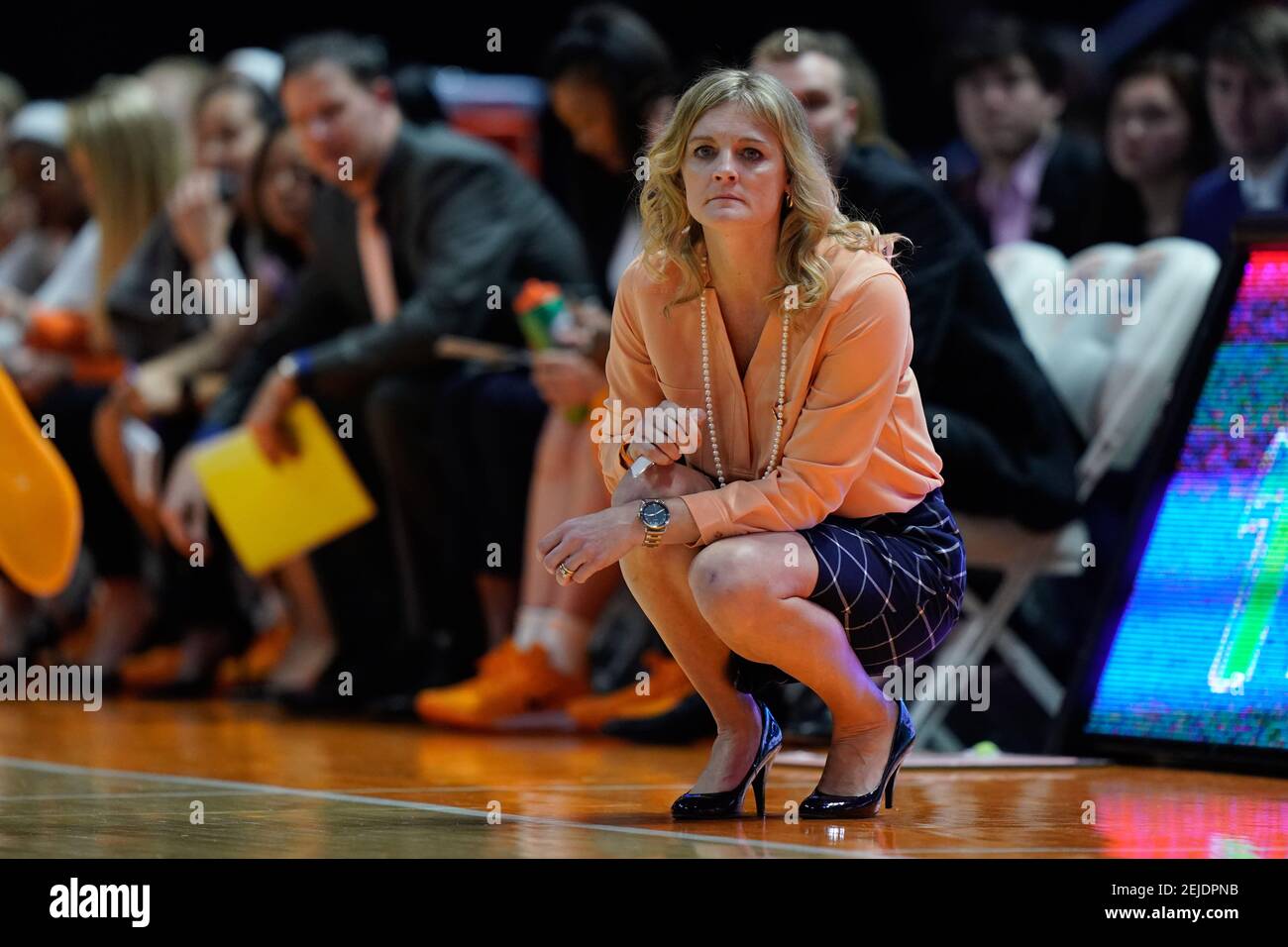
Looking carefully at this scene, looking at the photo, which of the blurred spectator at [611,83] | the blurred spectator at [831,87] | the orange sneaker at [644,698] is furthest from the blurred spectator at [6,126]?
the blurred spectator at [831,87]

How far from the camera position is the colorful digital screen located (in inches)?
124

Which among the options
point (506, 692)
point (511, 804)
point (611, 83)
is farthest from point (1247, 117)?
point (511, 804)

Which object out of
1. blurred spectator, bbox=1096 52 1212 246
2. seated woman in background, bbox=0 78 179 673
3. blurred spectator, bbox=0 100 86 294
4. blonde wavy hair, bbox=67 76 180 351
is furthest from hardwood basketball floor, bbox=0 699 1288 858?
blurred spectator, bbox=0 100 86 294

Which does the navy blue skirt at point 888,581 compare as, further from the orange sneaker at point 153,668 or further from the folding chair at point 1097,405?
the orange sneaker at point 153,668

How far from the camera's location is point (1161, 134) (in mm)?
4688

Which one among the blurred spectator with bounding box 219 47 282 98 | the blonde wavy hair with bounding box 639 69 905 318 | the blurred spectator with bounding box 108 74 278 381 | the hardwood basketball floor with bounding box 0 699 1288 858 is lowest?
the hardwood basketball floor with bounding box 0 699 1288 858

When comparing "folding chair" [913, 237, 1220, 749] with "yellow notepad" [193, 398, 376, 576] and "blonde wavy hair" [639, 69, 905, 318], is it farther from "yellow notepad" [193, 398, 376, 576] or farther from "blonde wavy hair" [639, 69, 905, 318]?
"yellow notepad" [193, 398, 376, 576]

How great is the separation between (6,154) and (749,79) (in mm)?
4612

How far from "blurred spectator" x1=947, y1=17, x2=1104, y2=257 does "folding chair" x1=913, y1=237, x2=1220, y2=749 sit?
912 millimetres

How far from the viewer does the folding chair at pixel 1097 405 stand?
3779 millimetres
